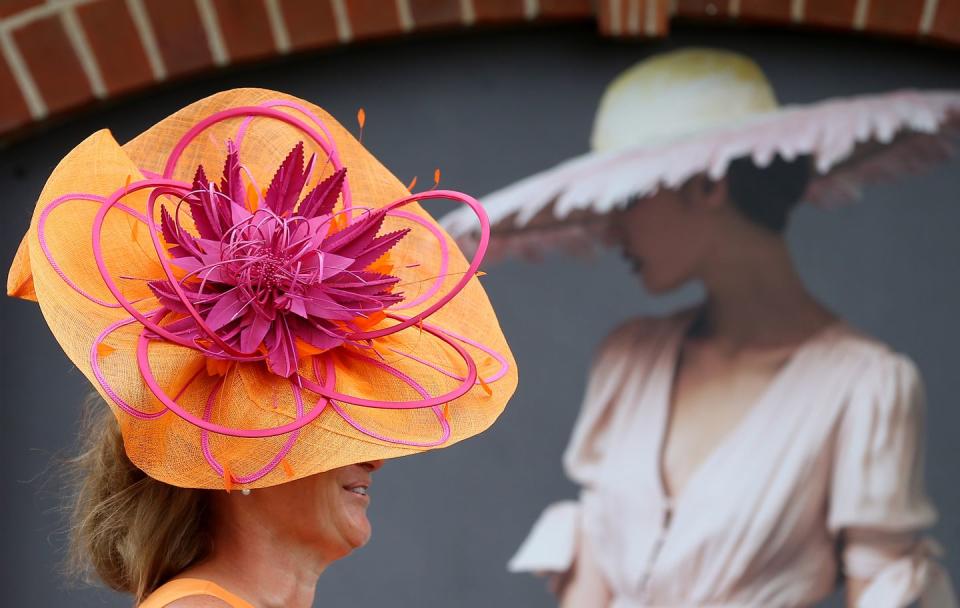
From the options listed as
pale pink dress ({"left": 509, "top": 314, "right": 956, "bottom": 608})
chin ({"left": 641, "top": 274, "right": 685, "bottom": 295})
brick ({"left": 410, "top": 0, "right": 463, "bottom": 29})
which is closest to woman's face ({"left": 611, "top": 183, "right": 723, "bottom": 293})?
chin ({"left": 641, "top": 274, "right": 685, "bottom": 295})

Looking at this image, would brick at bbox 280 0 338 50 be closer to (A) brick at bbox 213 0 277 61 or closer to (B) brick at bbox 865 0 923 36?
(A) brick at bbox 213 0 277 61

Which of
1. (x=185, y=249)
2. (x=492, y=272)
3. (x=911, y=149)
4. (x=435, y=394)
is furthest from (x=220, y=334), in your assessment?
(x=911, y=149)

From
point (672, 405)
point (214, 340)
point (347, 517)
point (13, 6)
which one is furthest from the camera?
point (672, 405)

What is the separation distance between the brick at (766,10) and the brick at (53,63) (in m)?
1.13

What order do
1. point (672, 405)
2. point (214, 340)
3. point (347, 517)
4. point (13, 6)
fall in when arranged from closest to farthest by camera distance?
point (214, 340) < point (347, 517) < point (13, 6) < point (672, 405)

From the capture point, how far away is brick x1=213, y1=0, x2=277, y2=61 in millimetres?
2307

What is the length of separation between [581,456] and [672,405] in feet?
0.59

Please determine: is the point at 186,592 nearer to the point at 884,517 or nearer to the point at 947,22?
the point at 884,517

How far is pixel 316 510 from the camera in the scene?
1199 millimetres

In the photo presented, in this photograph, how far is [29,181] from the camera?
2340 millimetres

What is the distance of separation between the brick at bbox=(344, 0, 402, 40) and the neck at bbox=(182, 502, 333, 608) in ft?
4.33

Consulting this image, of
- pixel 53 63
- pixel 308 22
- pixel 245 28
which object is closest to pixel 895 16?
pixel 308 22

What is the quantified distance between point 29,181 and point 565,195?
931 millimetres

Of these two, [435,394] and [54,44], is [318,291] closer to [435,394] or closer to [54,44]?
[435,394]
